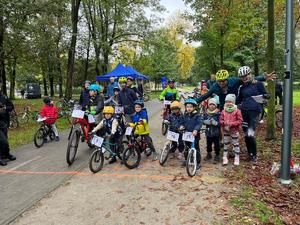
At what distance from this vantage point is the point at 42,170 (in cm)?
730

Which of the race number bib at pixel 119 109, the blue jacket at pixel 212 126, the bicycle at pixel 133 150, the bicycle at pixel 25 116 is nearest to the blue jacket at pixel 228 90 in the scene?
the blue jacket at pixel 212 126

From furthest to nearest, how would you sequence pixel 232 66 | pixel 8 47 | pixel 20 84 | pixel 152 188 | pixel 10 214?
1. pixel 20 84
2. pixel 232 66
3. pixel 8 47
4. pixel 152 188
5. pixel 10 214

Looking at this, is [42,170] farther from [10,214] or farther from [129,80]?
[129,80]

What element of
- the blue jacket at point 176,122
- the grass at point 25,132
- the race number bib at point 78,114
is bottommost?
the grass at point 25,132

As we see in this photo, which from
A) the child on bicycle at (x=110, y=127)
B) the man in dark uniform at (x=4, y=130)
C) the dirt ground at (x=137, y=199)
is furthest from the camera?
the man in dark uniform at (x=4, y=130)

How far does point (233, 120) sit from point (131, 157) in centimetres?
248

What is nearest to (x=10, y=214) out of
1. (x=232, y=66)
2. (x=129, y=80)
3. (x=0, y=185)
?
(x=0, y=185)

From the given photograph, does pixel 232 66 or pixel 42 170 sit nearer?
pixel 42 170

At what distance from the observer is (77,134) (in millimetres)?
7758

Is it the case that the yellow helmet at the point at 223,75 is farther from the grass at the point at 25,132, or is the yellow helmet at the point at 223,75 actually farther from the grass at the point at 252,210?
the grass at the point at 25,132

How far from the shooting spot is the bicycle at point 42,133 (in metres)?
9.90

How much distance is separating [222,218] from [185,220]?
54 cm

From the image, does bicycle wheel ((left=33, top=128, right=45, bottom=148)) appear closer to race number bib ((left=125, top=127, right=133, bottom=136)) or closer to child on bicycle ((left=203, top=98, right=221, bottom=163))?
race number bib ((left=125, top=127, right=133, bottom=136))

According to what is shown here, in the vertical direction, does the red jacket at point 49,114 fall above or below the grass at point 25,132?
above
